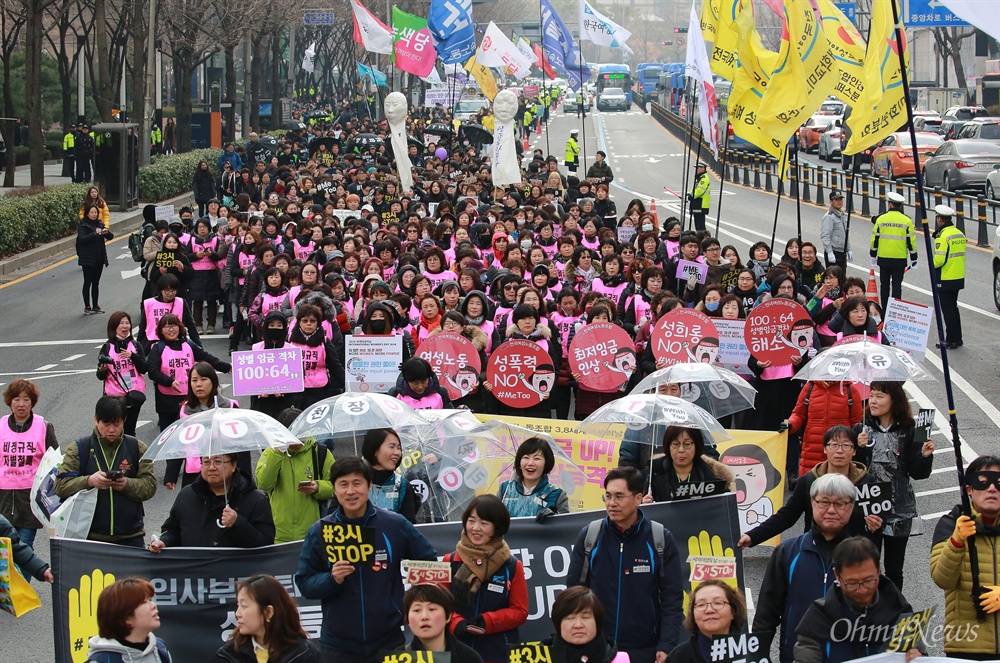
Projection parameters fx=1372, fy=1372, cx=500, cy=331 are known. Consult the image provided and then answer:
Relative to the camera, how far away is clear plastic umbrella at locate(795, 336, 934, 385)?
27.1 ft

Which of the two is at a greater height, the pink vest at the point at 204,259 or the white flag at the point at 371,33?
the white flag at the point at 371,33

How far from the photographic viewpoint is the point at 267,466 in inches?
305

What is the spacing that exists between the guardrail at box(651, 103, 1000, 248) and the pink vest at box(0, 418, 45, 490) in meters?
14.6

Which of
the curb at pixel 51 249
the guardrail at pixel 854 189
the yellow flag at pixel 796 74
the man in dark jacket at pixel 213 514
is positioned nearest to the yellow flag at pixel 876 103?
the yellow flag at pixel 796 74

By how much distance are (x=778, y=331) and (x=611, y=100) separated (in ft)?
237

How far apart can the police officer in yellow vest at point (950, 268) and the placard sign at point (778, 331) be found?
6.02m

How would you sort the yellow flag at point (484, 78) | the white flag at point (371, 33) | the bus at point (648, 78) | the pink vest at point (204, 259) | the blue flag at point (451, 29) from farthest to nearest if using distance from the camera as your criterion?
the bus at point (648, 78) < the blue flag at point (451, 29) < the white flag at point (371, 33) < the yellow flag at point (484, 78) < the pink vest at point (204, 259)

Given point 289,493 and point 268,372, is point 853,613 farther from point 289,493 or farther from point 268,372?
point 268,372

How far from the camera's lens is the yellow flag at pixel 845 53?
1490cm

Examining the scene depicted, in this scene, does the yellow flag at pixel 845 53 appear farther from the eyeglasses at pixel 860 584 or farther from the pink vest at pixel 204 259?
the eyeglasses at pixel 860 584

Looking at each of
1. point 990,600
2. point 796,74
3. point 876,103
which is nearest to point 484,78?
point 796,74

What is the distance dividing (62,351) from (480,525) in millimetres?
13256

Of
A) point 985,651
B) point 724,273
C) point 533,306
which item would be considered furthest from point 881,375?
point 724,273

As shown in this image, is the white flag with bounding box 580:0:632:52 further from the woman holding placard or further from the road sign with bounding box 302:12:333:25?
the woman holding placard
